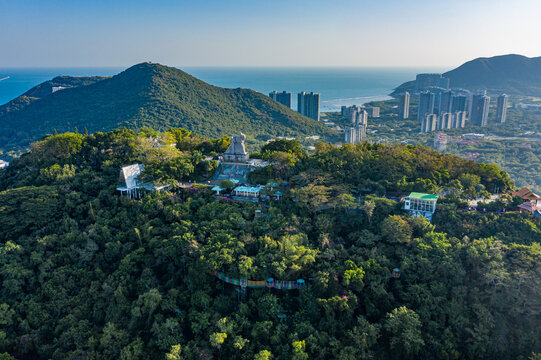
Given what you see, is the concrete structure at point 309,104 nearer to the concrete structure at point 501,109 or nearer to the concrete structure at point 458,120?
the concrete structure at point 458,120

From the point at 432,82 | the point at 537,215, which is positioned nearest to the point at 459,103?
the point at 432,82

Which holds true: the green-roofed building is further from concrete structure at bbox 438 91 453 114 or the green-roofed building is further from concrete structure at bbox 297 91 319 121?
concrete structure at bbox 438 91 453 114

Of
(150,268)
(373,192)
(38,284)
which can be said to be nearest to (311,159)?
(373,192)

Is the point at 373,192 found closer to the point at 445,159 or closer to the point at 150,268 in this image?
the point at 445,159

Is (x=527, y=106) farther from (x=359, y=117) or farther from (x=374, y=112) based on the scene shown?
(x=359, y=117)

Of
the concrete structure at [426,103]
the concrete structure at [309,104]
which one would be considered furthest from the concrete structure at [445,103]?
the concrete structure at [309,104]

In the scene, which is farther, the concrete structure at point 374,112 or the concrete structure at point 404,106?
the concrete structure at point 374,112
